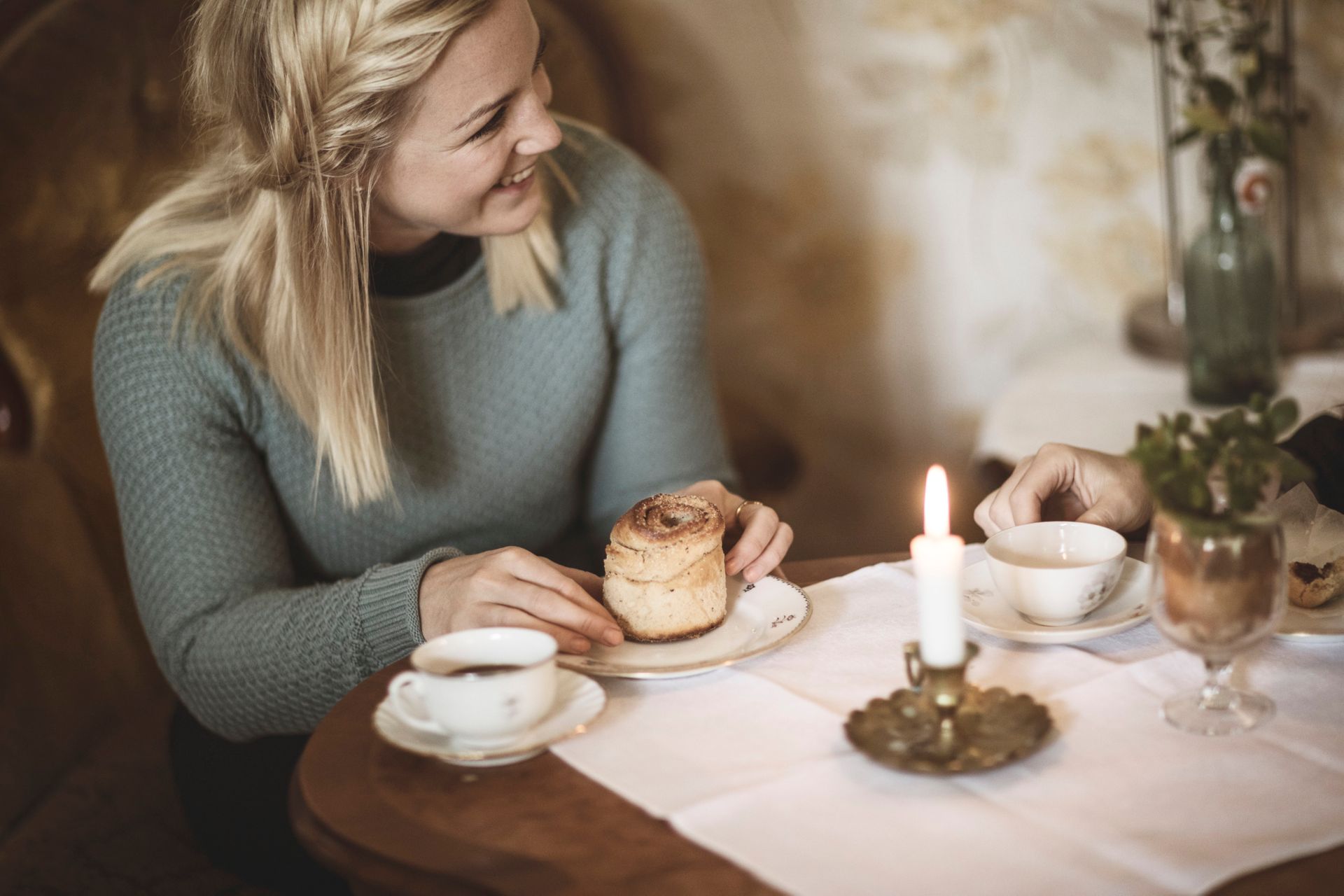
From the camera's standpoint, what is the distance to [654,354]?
159 centimetres

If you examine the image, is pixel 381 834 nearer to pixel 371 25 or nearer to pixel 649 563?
pixel 649 563

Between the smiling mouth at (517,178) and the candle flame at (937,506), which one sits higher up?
the smiling mouth at (517,178)

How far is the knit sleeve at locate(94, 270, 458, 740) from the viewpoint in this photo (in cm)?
111

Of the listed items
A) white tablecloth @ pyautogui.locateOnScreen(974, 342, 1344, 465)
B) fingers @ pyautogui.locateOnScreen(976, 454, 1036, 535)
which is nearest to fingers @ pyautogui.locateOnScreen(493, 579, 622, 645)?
fingers @ pyautogui.locateOnScreen(976, 454, 1036, 535)

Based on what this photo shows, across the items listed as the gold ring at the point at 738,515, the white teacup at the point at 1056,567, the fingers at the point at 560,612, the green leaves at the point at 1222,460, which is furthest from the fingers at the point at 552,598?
the green leaves at the point at 1222,460

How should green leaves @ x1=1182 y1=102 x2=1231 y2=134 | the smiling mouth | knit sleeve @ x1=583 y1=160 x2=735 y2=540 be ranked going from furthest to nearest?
green leaves @ x1=1182 y1=102 x2=1231 y2=134 < knit sleeve @ x1=583 y1=160 x2=735 y2=540 < the smiling mouth

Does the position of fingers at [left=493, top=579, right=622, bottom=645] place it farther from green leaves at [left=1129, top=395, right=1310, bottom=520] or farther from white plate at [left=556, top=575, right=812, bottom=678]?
green leaves at [left=1129, top=395, right=1310, bottom=520]

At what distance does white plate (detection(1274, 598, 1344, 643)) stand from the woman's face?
0.80 meters

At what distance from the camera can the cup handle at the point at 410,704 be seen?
2.78 ft

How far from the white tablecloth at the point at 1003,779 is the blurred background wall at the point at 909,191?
1238 millimetres

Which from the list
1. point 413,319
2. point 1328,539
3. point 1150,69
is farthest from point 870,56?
point 1328,539

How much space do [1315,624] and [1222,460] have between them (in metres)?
0.25

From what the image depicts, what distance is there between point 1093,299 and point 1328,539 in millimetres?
1328

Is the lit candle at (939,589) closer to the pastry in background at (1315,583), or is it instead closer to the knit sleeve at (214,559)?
the pastry in background at (1315,583)
